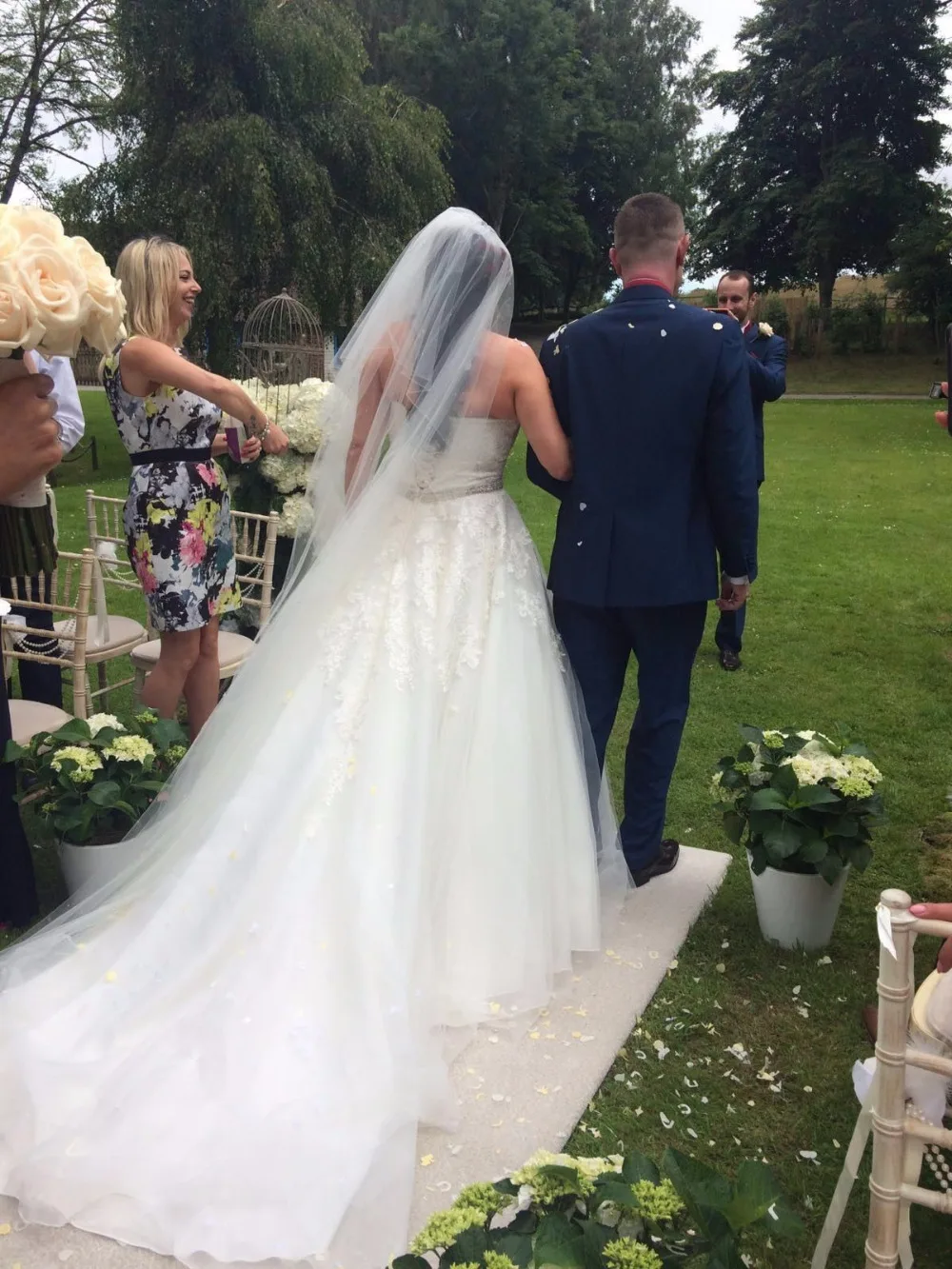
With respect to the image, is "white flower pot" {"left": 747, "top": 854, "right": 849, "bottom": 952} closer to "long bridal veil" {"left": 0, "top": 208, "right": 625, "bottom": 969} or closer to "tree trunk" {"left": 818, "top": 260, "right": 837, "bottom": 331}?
"long bridal veil" {"left": 0, "top": 208, "right": 625, "bottom": 969}

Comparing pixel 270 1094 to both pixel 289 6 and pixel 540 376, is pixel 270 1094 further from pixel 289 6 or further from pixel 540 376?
pixel 289 6

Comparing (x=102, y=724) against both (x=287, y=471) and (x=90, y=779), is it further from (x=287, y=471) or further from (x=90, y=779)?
(x=287, y=471)

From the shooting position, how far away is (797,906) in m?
3.09

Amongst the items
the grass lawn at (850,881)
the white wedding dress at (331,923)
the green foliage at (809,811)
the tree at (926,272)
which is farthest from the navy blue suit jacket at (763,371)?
the tree at (926,272)

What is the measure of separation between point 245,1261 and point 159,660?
242cm

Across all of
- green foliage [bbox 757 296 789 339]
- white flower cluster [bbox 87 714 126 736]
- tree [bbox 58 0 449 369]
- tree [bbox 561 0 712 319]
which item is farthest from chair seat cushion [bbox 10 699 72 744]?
tree [bbox 561 0 712 319]

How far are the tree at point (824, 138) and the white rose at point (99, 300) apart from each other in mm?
28393

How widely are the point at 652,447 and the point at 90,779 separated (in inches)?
79.6

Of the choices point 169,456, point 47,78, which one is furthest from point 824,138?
point 169,456

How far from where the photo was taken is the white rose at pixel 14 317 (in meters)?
2.00

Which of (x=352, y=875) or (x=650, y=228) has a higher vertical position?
(x=650, y=228)

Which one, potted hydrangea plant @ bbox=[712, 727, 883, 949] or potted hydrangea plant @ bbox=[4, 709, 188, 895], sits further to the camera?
potted hydrangea plant @ bbox=[4, 709, 188, 895]

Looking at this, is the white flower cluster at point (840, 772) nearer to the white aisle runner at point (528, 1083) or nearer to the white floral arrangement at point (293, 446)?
the white aisle runner at point (528, 1083)

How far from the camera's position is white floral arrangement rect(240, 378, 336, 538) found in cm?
509
